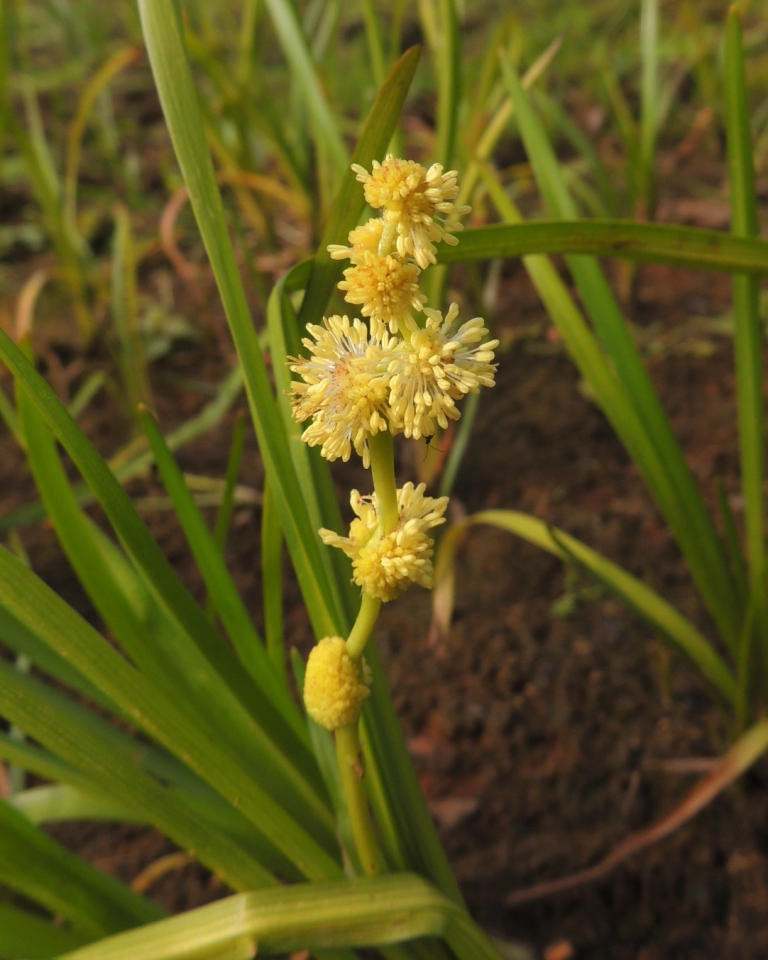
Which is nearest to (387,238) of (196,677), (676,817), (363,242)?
(363,242)

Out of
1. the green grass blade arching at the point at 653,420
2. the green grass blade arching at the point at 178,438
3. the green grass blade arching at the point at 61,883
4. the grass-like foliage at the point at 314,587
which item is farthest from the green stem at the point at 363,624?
→ the green grass blade arching at the point at 178,438

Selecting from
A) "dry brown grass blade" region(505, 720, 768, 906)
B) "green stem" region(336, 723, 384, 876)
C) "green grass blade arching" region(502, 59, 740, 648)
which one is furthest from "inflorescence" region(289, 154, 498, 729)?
"dry brown grass blade" region(505, 720, 768, 906)

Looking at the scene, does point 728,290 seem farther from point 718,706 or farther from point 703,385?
point 718,706

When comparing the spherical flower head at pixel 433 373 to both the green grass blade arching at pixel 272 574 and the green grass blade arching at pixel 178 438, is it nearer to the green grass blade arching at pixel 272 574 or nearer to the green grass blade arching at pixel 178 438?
the green grass blade arching at pixel 272 574

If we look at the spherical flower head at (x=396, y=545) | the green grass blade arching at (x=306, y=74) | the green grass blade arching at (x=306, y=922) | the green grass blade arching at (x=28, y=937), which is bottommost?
the green grass blade arching at (x=306, y=922)

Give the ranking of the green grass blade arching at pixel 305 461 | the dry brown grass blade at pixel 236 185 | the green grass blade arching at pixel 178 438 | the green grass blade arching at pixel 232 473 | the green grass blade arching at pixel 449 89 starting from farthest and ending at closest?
1. the dry brown grass blade at pixel 236 185
2. the green grass blade arching at pixel 178 438
3. the green grass blade arching at pixel 449 89
4. the green grass blade arching at pixel 232 473
5. the green grass blade arching at pixel 305 461
